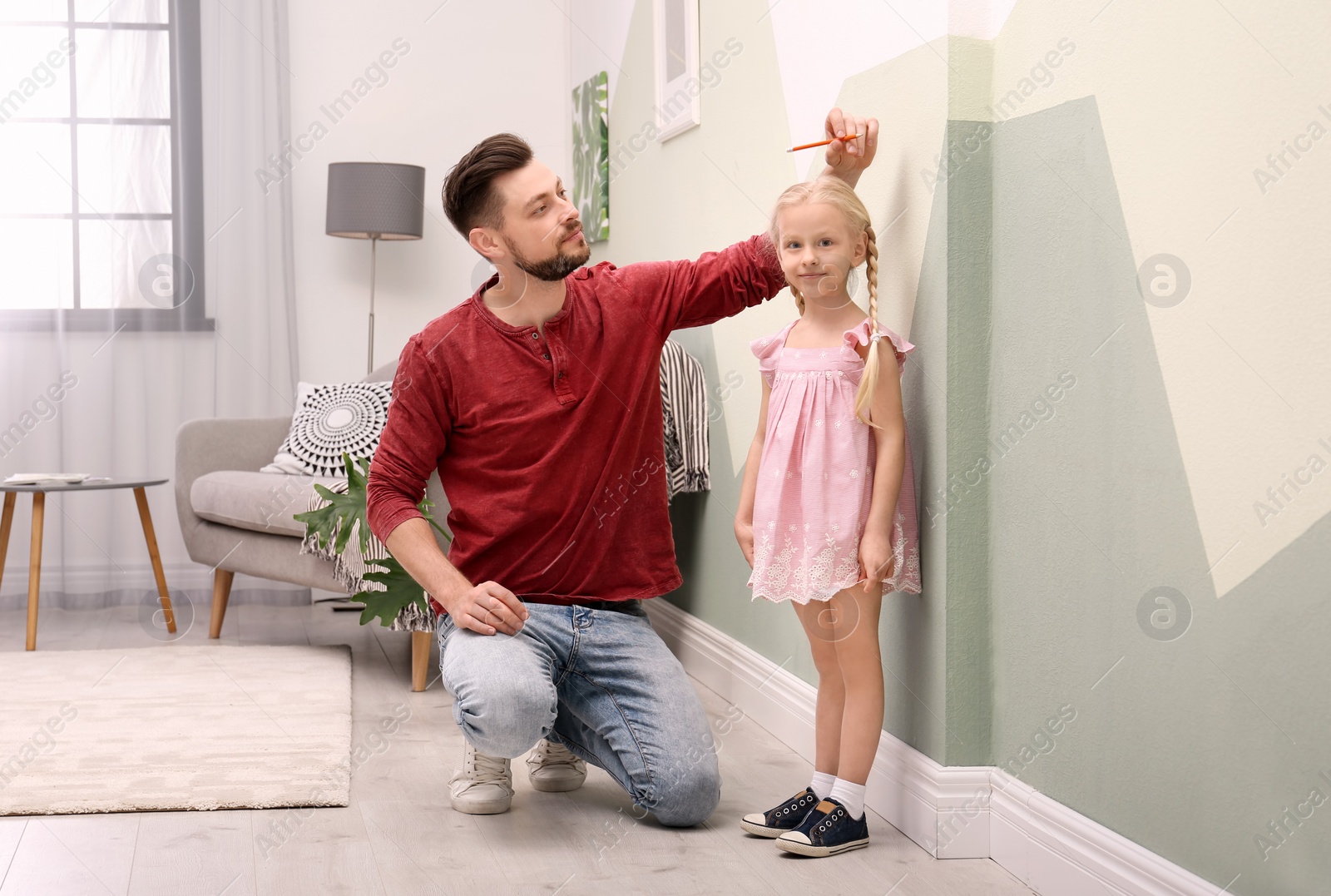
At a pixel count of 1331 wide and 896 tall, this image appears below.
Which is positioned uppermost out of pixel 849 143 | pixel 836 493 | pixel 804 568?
pixel 849 143

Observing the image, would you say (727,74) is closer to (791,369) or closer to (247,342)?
(791,369)

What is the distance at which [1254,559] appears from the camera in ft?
3.88

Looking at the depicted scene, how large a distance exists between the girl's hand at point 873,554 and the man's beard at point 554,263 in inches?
23.2

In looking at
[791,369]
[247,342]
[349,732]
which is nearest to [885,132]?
[791,369]

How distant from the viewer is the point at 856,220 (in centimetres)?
166

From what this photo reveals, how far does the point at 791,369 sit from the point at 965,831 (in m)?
0.68

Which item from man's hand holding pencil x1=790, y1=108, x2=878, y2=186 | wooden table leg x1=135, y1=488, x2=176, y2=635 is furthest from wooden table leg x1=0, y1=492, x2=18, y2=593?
man's hand holding pencil x1=790, y1=108, x2=878, y2=186

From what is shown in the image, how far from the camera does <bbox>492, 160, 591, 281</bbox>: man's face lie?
5.96 feet

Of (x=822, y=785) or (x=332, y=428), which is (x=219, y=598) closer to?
(x=332, y=428)

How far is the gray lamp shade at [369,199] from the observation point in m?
3.86

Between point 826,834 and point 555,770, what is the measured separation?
526 mm

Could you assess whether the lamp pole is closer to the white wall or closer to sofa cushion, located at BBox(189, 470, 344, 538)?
the white wall

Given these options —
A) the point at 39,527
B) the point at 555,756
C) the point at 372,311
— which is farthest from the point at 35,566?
the point at 555,756

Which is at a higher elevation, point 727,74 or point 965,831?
point 727,74
